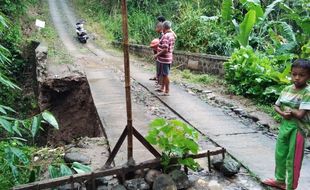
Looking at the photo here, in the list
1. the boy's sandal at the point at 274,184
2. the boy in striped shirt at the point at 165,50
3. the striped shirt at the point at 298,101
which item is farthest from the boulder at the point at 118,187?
the boy in striped shirt at the point at 165,50

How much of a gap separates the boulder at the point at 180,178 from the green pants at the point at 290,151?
960mm

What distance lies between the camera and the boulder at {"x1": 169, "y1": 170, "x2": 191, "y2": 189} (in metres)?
3.92

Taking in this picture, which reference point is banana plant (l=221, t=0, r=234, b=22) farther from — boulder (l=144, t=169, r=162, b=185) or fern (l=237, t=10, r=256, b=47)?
boulder (l=144, t=169, r=162, b=185)

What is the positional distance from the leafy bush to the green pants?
143 inches

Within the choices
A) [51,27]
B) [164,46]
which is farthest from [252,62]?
[51,27]

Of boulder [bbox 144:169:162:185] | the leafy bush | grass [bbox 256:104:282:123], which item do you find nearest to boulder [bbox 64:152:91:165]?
boulder [bbox 144:169:162:185]

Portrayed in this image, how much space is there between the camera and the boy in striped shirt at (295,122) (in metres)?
3.60

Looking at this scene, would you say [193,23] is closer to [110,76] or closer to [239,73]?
[110,76]

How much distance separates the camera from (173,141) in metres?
3.95

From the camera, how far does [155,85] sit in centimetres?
951

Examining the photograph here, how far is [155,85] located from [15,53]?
8359 millimetres

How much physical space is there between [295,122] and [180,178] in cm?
127

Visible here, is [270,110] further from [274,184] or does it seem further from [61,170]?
[61,170]

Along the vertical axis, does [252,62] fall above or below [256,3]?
below
